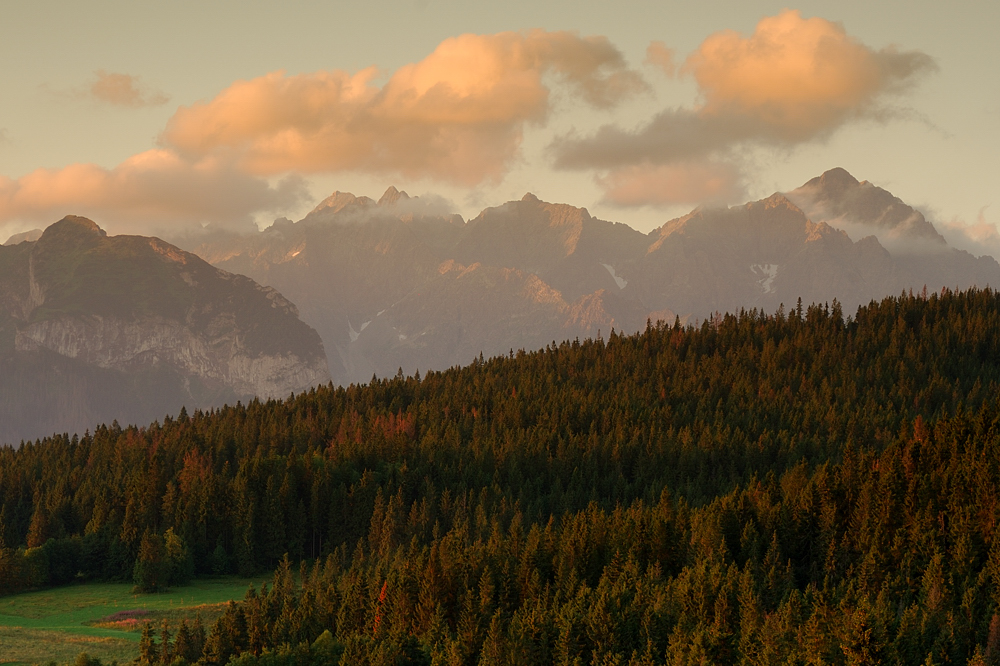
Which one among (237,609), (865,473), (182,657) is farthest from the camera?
(865,473)

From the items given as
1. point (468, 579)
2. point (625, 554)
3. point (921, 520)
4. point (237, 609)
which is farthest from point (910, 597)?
point (237, 609)

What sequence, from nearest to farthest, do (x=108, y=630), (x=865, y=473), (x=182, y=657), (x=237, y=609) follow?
(x=182, y=657) < (x=237, y=609) < (x=108, y=630) < (x=865, y=473)

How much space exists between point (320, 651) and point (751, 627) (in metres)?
49.6

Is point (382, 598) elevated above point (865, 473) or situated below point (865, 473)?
below

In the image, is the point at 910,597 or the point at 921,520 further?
the point at 921,520

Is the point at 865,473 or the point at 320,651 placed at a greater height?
the point at 865,473

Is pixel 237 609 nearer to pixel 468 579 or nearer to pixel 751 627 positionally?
pixel 468 579

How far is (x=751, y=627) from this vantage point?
128000 millimetres

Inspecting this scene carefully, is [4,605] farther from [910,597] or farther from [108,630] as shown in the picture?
[910,597]

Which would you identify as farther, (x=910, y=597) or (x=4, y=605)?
(x=4, y=605)

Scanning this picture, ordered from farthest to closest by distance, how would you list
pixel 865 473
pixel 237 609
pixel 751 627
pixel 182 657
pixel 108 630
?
pixel 865 473 → pixel 108 630 → pixel 237 609 → pixel 182 657 → pixel 751 627

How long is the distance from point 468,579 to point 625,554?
23345 mm

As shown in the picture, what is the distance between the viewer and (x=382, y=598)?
161000mm

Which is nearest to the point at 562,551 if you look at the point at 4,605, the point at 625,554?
the point at 625,554
